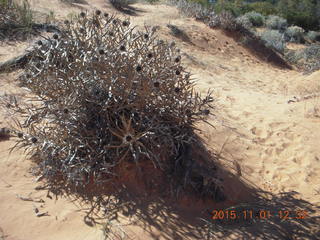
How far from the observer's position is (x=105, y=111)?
9.75 feet

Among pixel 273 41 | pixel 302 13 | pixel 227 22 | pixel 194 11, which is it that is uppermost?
pixel 302 13

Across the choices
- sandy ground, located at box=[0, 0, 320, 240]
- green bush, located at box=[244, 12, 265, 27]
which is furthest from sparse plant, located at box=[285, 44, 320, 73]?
sandy ground, located at box=[0, 0, 320, 240]

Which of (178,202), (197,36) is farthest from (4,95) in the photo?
(197,36)

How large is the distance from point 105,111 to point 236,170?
1859 mm

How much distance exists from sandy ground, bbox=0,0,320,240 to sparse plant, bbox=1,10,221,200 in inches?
12.8

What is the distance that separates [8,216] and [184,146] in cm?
179

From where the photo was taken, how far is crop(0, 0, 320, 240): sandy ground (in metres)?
2.64

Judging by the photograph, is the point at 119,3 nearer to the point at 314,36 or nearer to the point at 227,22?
the point at 227,22

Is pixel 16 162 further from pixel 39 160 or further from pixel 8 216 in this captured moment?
pixel 8 216

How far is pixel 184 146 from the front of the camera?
11.0 feet

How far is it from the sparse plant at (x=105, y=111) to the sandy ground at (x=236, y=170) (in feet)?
1.07

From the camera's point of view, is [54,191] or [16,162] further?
[16,162]
